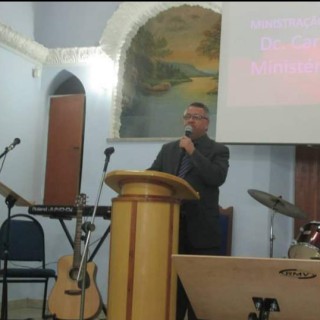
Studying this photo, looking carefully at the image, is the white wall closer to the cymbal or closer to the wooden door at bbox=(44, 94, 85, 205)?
the wooden door at bbox=(44, 94, 85, 205)

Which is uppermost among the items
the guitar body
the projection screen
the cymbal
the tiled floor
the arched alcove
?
the arched alcove

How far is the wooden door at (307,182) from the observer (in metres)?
4.41

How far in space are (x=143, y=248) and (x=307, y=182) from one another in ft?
8.16

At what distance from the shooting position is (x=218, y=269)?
1868 mm

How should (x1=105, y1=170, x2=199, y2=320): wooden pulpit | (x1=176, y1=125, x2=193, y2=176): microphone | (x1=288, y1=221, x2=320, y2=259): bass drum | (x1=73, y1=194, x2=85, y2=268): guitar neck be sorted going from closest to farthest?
1. (x1=105, y1=170, x2=199, y2=320): wooden pulpit
2. (x1=176, y1=125, x2=193, y2=176): microphone
3. (x1=288, y1=221, x2=320, y2=259): bass drum
4. (x1=73, y1=194, x2=85, y2=268): guitar neck

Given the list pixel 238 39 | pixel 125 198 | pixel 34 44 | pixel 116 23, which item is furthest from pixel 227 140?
pixel 34 44

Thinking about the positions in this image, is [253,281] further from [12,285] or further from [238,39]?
[12,285]

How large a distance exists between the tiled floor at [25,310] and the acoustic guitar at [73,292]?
1.98ft

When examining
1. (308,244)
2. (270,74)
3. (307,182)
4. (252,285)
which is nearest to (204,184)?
(308,244)

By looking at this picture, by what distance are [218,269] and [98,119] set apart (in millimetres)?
3413

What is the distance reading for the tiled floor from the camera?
13.9 feet

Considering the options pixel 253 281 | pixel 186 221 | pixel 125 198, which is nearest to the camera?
pixel 253 281

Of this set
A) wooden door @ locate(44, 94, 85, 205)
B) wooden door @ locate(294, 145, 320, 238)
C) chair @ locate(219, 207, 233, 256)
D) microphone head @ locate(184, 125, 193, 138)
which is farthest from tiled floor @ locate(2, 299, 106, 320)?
microphone head @ locate(184, 125, 193, 138)

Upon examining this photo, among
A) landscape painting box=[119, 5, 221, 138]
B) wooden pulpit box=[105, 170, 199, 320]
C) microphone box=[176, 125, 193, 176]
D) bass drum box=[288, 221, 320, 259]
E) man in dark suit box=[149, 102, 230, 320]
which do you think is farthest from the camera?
landscape painting box=[119, 5, 221, 138]
